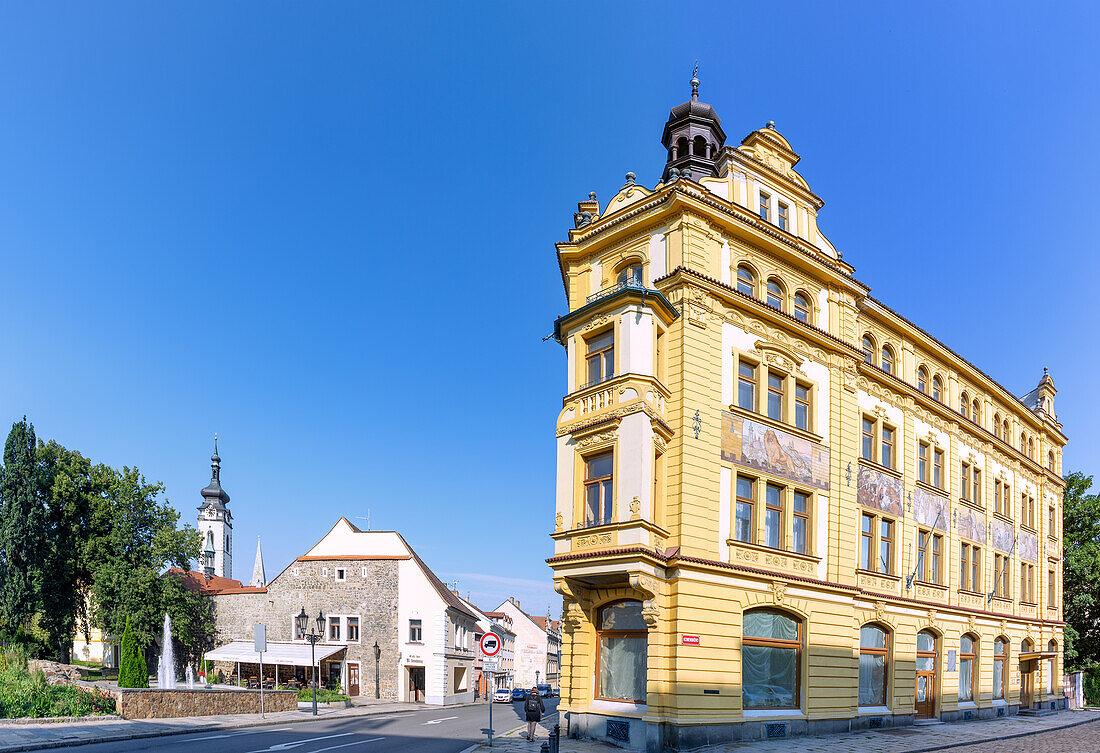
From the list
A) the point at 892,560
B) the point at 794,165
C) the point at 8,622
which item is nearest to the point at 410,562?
the point at 8,622

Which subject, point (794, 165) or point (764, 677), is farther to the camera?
point (794, 165)

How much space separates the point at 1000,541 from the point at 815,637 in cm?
1742

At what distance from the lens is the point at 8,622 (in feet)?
141

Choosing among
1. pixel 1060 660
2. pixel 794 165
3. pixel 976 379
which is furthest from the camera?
pixel 1060 660

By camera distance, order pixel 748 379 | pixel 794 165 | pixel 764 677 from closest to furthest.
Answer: pixel 764 677
pixel 748 379
pixel 794 165

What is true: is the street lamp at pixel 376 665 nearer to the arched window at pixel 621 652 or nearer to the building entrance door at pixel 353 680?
the building entrance door at pixel 353 680

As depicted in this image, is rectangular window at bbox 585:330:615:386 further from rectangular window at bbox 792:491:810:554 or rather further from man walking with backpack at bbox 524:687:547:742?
man walking with backpack at bbox 524:687:547:742

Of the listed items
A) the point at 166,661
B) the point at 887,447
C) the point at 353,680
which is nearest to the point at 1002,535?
the point at 887,447

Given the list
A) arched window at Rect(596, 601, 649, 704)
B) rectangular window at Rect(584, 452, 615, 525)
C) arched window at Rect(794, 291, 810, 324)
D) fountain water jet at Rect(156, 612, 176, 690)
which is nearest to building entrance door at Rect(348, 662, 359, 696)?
fountain water jet at Rect(156, 612, 176, 690)

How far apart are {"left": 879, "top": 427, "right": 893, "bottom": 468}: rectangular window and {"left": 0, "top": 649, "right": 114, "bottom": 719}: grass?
26.1 metres

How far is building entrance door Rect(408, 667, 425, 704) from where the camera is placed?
4656 cm

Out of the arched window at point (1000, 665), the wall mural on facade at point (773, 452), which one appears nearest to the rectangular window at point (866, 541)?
the wall mural on facade at point (773, 452)

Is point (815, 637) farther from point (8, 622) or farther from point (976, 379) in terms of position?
point (8, 622)

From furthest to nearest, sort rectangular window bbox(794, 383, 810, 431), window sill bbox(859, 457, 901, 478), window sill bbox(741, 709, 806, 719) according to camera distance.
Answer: window sill bbox(859, 457, 901, 478), rectangular window bbox(794, 383, 810, 431), window sill bbox(741, 709, 806, 719)
